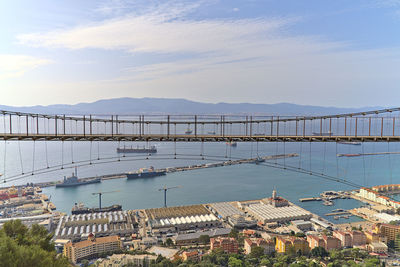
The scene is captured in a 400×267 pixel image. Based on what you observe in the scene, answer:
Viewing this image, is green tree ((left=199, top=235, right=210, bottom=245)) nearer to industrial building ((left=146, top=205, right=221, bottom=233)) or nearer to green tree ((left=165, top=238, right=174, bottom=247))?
green tree ((left=165, top=238, right=174, bottom=247))

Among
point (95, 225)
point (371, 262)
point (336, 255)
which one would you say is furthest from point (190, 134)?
point (371, 262)

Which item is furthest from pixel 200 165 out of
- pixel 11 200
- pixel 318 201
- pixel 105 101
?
pixel 105 101

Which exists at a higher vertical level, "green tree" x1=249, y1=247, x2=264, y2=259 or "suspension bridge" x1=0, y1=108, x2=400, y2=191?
"suspension bridge" x1=0, y1=108, x2=400, y2=191

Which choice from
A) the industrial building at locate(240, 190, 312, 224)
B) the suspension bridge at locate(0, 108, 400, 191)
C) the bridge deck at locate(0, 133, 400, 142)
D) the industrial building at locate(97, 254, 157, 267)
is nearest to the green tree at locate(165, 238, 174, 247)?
the industrial building at locate(97, 254, 157, 267)

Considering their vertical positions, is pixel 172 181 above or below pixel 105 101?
below

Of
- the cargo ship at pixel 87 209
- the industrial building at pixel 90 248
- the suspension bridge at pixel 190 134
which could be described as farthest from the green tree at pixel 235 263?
the cargo ship at pixel 87 209

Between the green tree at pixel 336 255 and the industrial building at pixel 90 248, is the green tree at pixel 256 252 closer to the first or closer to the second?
the green tree at pixel 336 255

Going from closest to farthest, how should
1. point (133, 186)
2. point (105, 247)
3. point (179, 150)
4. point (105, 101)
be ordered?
1. point (105, 247)
2. point (133, 186)
3. point (179, 150)
4. point (105, 101)

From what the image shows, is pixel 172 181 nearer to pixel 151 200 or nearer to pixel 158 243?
pixel 151 200
